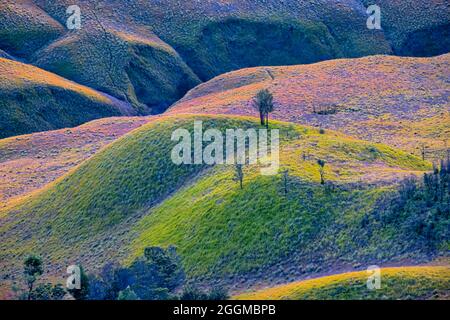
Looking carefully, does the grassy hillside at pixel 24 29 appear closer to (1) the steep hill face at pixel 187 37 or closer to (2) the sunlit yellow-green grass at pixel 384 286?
(1) the steep hill face at pixel 187 37

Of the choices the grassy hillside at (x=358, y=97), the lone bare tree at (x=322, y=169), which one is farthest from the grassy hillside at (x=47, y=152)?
the lone bare tree at (x=322, y=169)

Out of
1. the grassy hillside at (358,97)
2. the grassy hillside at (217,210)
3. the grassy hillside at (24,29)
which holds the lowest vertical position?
the grassy hillside at (217,210)

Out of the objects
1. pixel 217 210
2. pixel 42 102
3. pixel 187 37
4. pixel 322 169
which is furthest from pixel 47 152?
pixel 187 37

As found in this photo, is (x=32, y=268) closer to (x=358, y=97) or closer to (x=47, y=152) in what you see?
(x=47, y=152)

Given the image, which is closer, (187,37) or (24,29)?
(24,29)

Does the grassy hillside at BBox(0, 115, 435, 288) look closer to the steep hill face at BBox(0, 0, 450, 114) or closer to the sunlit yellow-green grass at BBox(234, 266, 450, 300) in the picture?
the sunlit yellow-green grass at BBox(234, 266, 450, 300)

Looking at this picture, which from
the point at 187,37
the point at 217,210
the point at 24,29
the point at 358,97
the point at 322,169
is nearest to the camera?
the point at 217,210
